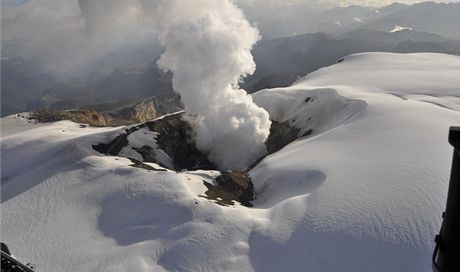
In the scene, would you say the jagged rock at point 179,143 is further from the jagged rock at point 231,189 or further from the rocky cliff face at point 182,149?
the jagged rock at point 231,189

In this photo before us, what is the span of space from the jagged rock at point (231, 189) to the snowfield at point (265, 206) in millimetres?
1157

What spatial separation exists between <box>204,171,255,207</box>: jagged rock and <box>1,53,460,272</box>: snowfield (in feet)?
3.80

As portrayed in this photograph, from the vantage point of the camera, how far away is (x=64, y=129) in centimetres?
6838

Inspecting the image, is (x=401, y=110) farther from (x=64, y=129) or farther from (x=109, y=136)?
(x=64, y=129)

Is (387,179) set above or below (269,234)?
above

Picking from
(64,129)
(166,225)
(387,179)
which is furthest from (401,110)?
(64,129)

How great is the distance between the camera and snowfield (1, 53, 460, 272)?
29.0m

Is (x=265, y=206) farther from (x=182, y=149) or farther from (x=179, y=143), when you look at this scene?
(x=179, y=143)

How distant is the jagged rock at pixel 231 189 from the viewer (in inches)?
1642

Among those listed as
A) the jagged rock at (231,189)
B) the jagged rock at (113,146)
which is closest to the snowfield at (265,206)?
the jagged rock at (231,189)

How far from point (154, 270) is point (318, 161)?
20.3m

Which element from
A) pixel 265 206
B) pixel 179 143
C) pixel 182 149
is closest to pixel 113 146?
pixel 182 149

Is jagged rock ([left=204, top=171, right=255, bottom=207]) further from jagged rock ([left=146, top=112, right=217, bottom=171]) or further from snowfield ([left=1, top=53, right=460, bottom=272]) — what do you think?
jagged rock ([left=146, top=112, right=217, bottom=171])

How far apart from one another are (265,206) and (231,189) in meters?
7.91
